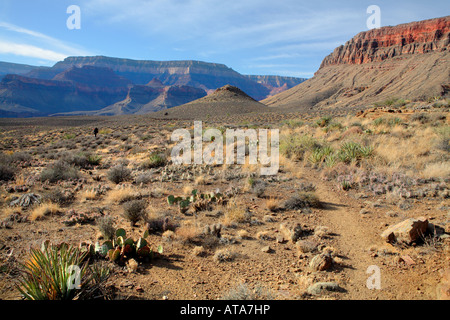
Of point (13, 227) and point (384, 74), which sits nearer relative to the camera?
point (13, 227)

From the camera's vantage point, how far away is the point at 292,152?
10695mm

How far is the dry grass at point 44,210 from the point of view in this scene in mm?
5828

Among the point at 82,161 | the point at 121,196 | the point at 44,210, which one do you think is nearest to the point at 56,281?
the point at 44,210

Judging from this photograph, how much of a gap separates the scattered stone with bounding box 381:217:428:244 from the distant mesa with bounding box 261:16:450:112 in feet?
220

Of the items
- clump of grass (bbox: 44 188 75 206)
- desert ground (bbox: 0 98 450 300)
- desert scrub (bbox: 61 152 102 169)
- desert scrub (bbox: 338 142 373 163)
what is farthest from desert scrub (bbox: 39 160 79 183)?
desert scrub (bbox: 338 142 373 163)

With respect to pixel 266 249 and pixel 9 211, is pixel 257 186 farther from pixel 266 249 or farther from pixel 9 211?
pixel 9 211

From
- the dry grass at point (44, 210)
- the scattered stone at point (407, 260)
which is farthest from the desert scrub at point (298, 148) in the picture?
the dry grass at point (44, 210)

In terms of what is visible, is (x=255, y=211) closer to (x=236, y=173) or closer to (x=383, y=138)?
(x=236, y=173)

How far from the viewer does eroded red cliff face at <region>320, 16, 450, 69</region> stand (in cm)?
9488

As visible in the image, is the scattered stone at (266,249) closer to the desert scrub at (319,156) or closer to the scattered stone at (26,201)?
the desert scrub at (319,156)

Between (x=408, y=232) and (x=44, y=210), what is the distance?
25.5ft

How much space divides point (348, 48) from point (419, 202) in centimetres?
15557

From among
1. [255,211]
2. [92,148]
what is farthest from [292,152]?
[92,148]
